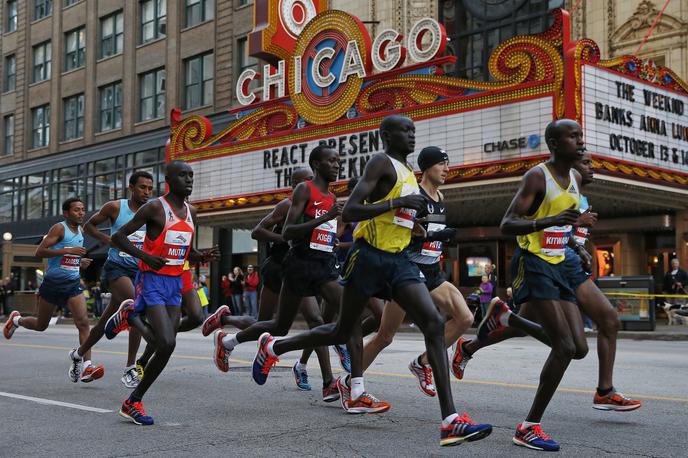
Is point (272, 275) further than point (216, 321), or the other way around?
point (216, 321)

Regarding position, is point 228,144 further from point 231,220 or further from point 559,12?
point 559,12

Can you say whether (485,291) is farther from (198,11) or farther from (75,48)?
(75,48)

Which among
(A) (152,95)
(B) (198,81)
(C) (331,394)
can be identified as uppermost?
(B) (198,81)

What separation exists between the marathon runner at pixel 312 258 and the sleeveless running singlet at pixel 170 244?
0.86 meters

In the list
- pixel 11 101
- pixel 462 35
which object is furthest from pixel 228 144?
pixel 11 101

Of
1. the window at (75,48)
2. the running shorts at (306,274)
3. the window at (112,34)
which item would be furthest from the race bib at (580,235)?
the window at (75,48)

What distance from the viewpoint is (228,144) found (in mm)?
26484

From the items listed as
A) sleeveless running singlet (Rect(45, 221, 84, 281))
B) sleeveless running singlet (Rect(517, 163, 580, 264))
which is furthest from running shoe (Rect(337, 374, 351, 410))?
sleeveless running singlet (Rect(45, 221, 84, 281))

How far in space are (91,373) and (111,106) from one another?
32104mm

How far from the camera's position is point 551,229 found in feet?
18.5

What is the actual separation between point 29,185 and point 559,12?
3124 cm

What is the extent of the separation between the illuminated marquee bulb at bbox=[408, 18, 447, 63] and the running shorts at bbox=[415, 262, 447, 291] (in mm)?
14612

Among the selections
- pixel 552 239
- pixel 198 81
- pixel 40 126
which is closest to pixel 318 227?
pixel 552 239

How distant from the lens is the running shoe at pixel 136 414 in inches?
243
